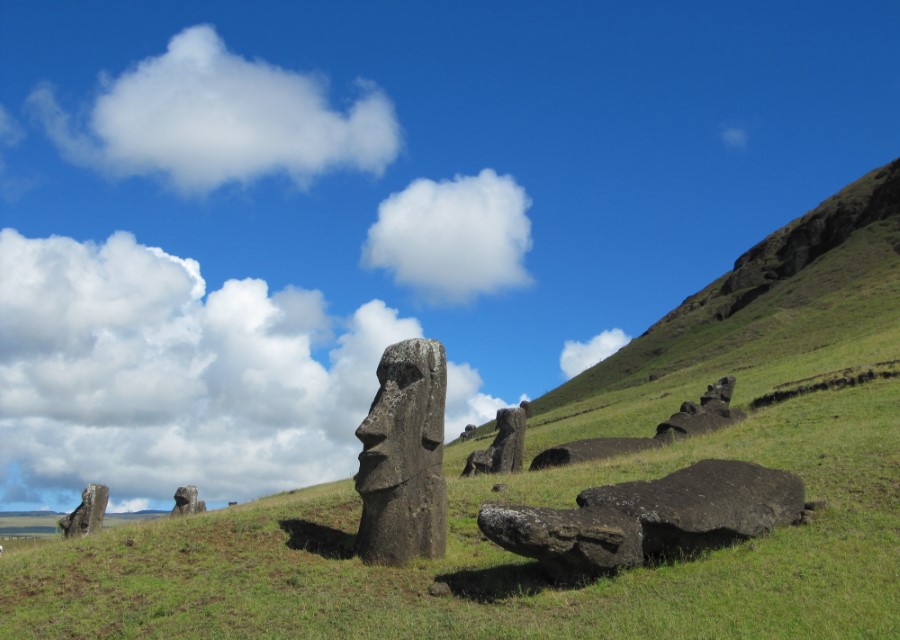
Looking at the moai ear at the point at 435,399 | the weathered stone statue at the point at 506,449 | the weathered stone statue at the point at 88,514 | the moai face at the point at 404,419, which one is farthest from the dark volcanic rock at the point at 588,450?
the weathered stone statue at the point at 88,514

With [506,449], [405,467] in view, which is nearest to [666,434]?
[506,449]

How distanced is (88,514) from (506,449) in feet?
47.5

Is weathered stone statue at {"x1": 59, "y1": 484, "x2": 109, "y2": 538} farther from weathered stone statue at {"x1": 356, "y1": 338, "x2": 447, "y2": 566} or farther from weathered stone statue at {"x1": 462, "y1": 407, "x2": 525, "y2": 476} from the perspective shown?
weathered stone statue at {"x1": 356, "y1": 338, "x2": 447, "y2": 566}

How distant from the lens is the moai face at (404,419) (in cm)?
1574

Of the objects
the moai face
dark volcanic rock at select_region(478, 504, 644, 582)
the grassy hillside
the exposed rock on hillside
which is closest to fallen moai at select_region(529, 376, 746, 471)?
the grassy hillside

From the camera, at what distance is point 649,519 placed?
1397 centimetres

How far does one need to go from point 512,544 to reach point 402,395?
423 centimetres

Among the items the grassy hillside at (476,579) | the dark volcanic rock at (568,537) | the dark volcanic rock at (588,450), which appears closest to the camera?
the grassy hillside at (476,579)

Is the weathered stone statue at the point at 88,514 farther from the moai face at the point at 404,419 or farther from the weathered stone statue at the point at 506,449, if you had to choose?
the moai face at the point at 404,419

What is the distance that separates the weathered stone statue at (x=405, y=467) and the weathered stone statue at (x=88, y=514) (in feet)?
50.1

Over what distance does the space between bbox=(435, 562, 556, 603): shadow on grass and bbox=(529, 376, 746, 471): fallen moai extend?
15354mm

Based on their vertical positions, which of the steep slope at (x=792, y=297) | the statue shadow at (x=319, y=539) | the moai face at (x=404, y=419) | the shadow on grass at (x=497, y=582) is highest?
the steep slope at (x=792, y=297)

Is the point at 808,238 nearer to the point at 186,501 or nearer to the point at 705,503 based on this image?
the point at 186,501

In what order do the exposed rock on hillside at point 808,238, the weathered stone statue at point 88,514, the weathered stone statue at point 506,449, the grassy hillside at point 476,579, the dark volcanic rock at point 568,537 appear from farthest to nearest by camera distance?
the exposed rock on hillside at point 808,238 < the weathered stone statue at point 506,449 < the weathered stone statue at point 88,514 < the dark volcanic rock at point 568,537 < the grassy hillside at point 476,579
